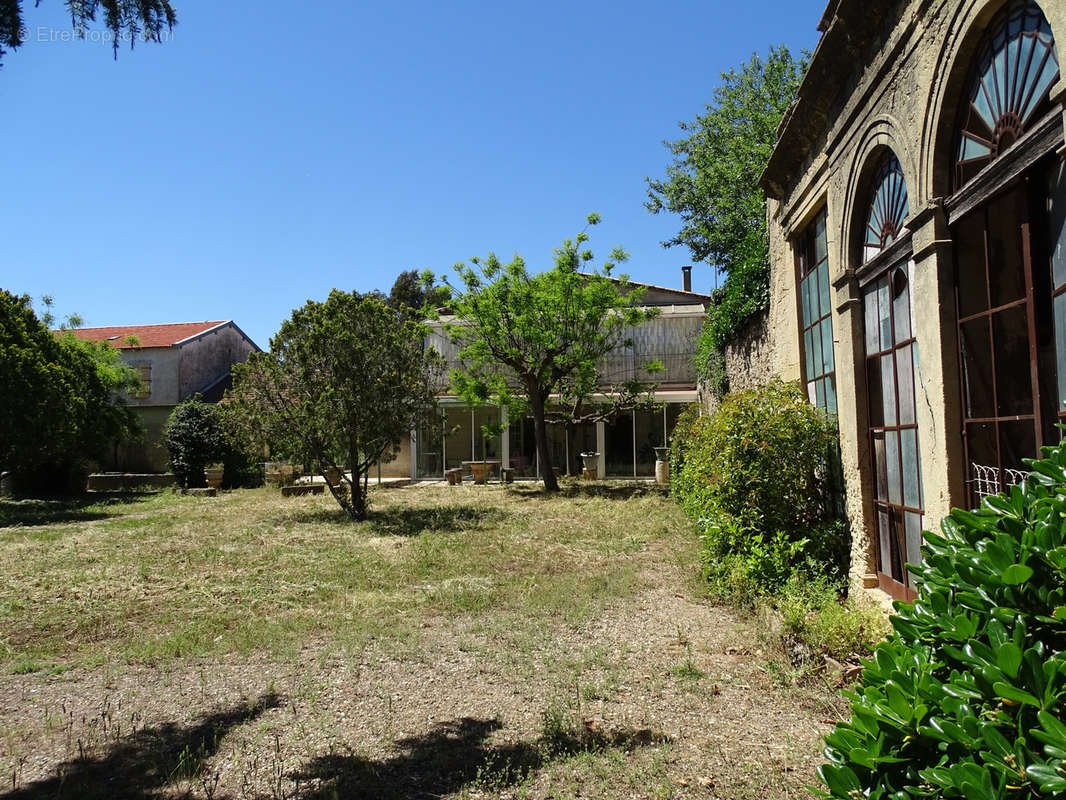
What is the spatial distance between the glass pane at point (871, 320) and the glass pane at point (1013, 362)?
180cm

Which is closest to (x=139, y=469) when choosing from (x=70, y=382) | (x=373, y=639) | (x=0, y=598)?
(x=70, y=382)

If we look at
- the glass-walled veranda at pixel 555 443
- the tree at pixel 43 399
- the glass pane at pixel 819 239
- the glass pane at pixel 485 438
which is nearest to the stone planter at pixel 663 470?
the glass-walled veranda at pixel 555 443

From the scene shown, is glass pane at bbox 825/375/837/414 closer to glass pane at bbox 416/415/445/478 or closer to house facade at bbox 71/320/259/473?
glass pane at bbox 416/415/445/478

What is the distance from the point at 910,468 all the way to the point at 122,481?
2496cm

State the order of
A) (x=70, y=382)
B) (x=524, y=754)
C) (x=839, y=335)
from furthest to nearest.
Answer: (x=70, y=382)
(x=839, y=335)
(x=524, y=754)

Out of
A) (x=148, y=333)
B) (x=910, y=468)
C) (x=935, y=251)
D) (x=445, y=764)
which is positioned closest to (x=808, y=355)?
(x=910, y=468)

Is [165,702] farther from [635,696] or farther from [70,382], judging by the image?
[70,382]

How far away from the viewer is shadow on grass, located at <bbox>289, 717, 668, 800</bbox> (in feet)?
11.1

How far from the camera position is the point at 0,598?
7.62m

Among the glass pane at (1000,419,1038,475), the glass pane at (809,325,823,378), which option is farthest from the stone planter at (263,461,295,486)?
the glass pane at (1000,419,1038,475)

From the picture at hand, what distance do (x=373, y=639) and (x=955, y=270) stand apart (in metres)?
5.18

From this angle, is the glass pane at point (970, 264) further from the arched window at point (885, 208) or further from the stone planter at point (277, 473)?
the stone planter at point (277, 473)

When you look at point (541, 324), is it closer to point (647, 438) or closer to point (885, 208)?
point (647, 438)

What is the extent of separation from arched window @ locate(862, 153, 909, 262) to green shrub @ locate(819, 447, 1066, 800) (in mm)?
4011
